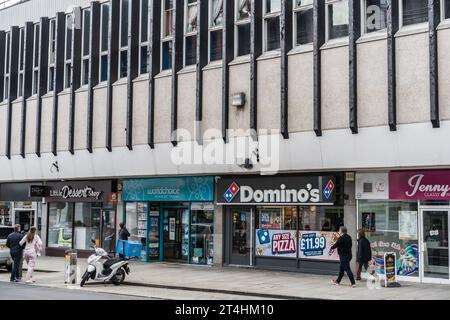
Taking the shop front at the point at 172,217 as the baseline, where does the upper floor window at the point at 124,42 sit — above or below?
above

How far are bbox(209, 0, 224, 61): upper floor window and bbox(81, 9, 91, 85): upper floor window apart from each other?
6770 mm

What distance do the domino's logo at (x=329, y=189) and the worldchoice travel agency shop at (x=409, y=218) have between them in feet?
2.56

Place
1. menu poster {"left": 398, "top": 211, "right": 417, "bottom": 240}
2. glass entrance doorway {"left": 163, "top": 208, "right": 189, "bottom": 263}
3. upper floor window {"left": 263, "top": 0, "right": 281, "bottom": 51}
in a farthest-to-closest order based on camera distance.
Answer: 1. glass entrance doorway {"left": 163, "top": 208, "right": 189, "bottom": 263}
2. upper floor window {"left": 263, "top": 0, "right": 281, "bottom": 51}
3. menu poster {"left": 398, "top": 211, "right": 417, "bottom": 240}

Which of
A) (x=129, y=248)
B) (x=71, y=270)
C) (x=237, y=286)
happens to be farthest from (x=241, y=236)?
(x=71, y=270)

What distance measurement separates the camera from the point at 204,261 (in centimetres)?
2416

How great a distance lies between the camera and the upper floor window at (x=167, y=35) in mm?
24172

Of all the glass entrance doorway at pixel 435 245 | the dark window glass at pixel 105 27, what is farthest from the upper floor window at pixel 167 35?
the glass entrance doorway at pixel 435 245

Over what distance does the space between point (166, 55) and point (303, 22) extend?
19.7 feet

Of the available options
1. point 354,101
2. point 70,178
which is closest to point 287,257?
point 354,101

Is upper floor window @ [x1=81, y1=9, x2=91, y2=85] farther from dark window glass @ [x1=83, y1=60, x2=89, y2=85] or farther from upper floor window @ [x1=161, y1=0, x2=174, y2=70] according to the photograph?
upper floor window @ [x1=161, y1=0, x2=174, y2=70]

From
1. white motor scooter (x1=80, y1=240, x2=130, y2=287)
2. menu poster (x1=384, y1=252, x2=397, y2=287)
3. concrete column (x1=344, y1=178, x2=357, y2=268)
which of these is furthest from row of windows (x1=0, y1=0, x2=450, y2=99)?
white motor scooter (x1=80, y1=240, x2=130, y2=287)

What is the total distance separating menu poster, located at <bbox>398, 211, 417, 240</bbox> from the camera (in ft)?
62.3

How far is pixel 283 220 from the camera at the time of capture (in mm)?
22016

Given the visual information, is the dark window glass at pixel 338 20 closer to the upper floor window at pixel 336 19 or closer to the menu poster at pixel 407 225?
the upper floor window at pixel 336 19
